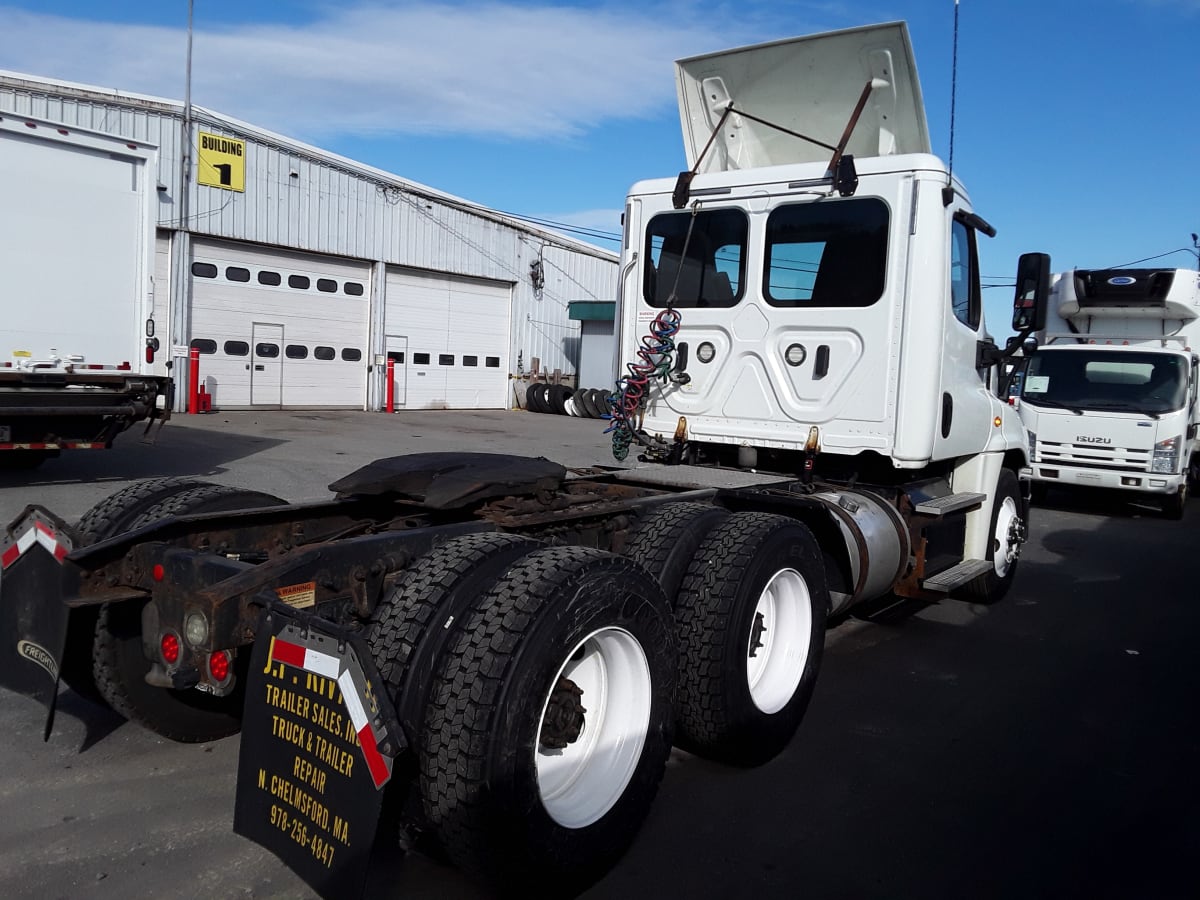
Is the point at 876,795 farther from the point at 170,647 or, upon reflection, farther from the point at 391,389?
the point at 391,389

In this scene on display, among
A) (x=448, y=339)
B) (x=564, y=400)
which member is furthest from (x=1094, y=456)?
(x=448, y=339)

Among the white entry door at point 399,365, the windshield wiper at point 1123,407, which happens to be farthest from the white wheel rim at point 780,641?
the white entry door at point 399,365

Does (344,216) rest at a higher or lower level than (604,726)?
higher

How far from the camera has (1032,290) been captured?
608 cm

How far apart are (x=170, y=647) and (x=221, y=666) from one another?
0.54 ft

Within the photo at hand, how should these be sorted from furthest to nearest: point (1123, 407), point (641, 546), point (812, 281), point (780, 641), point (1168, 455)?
point (1123, 407)
point (1168, 455)
point (812, 281)
point (780, 641)
point (641, 546)

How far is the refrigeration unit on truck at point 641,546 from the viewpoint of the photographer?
2771 mm

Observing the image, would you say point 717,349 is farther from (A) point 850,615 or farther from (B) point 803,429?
(A) point 850,615

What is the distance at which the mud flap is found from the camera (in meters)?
3.27

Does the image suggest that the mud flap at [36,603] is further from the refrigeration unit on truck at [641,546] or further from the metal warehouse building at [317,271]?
the metal warehouse building at [317,271]

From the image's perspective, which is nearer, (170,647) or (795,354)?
(170,647)

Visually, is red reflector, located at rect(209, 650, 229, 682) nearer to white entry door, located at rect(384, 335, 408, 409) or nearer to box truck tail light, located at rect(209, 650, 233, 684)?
box truck tail light, located at rect(209, 650, 233, 684)

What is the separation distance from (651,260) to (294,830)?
4654 mm

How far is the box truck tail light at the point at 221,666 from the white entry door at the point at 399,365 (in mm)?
20883
